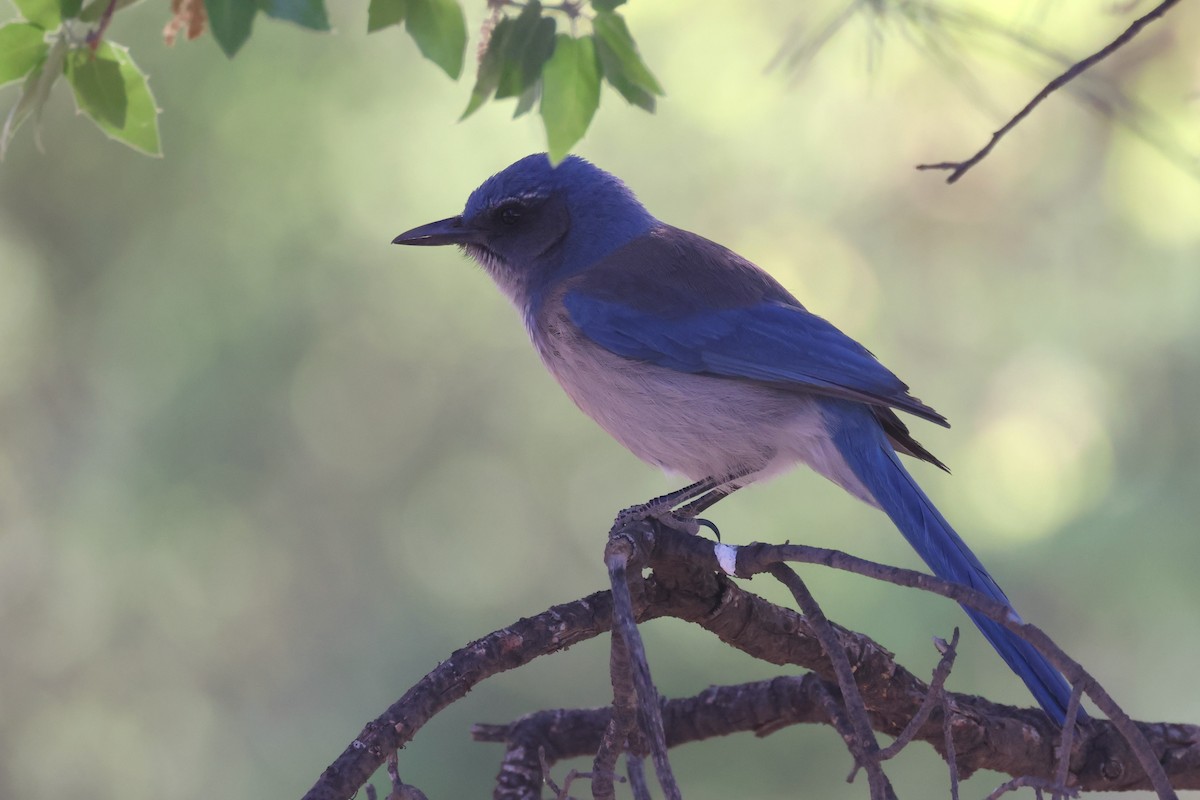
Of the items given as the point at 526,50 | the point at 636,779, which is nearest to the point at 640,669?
the point at 636,779

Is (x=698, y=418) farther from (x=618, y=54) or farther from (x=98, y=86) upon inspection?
(x=98, y=86)

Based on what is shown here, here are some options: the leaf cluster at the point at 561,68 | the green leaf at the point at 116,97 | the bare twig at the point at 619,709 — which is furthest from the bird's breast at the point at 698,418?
the green leaf at the point at 116,97

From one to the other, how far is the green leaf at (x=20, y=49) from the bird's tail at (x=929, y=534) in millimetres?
1810

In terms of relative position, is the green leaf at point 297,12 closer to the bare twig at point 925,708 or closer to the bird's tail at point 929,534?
the bare twig at point 925,708

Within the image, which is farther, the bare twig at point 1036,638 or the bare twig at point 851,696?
the bare twig at point 851,696

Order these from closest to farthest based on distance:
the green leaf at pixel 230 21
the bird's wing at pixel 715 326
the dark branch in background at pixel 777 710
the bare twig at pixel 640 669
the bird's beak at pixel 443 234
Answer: the bare twig at pixel 640 669 < the green leaf at pixel 230 21 < the dark branch in background at pixel 777 710 < the bird's wing at pixel 715 326 < the bird's beak at pixel 443 234

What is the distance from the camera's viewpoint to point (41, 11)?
1.79 meters

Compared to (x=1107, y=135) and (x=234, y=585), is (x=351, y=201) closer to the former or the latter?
(x=234, y=585)

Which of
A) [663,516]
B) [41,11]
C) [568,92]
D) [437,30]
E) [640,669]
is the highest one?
[41,11]

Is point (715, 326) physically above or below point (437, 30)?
above

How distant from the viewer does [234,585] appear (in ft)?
16.6

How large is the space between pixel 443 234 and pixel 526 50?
186 cm

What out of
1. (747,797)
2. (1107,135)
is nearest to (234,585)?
(747,797)

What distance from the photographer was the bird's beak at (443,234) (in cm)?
366
